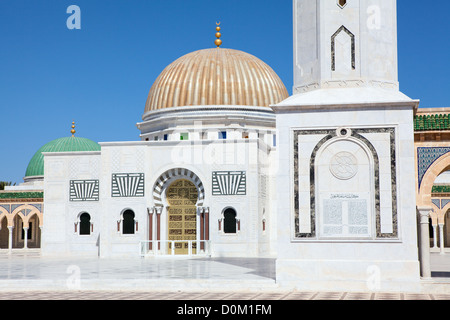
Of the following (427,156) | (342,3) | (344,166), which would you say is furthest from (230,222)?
(342,3)

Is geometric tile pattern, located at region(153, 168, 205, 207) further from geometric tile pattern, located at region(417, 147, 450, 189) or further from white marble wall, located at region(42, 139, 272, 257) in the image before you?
geometric tile pattern, located at region(417, 147, 450, 189)

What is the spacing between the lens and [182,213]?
20.0 m

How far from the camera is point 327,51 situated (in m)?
9.86

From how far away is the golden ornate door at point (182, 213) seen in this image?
→ 1984cm

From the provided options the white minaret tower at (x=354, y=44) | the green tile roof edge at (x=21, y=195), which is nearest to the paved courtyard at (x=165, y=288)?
the white minaret tower at (x=354, y=44)

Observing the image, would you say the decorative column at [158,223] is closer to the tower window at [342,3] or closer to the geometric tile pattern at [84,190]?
the geometric tile pattern at [84,190]

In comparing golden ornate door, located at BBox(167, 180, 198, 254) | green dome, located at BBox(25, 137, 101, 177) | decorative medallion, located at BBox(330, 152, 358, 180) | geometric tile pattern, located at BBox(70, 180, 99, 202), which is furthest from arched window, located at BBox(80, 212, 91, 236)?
decorative medallion, located at BBox(330, 152, 358, 180)

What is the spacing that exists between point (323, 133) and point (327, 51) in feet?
4.33

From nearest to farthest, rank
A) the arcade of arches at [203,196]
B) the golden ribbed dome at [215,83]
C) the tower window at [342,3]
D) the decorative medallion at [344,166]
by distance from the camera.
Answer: the decorative medallion at [344,166] < the tower window at [342,3] < the arcade of arches at [203,196] < the golden ribbed dome at [215,83]

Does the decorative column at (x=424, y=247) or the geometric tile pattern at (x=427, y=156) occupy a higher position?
the geometric tile pattern at (x=427, y=156)

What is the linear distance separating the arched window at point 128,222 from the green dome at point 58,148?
43.0 feet

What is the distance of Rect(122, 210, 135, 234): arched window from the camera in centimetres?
1953
